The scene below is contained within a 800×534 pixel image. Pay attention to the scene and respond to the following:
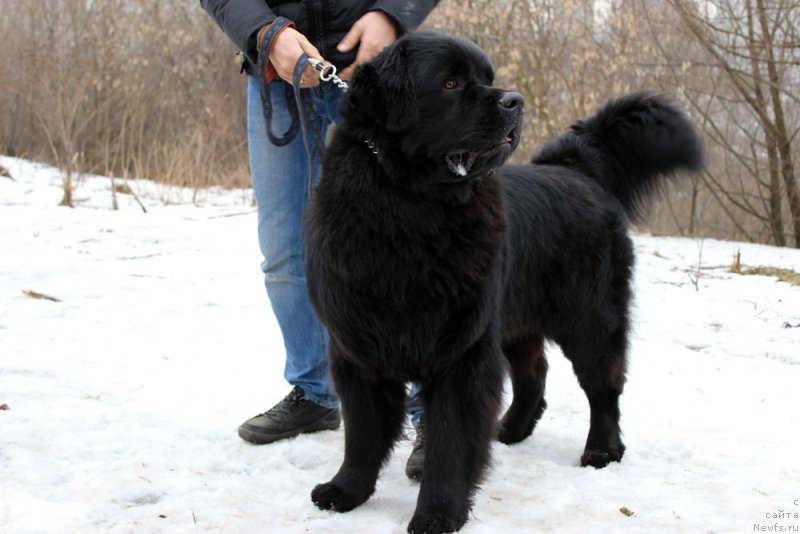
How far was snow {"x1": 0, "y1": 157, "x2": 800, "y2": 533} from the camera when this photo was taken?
2.31 meters

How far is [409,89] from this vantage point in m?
2.27

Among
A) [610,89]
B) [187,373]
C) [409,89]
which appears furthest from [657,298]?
[610,89]

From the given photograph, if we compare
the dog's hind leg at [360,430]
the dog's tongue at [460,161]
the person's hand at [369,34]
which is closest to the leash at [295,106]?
the person's hand at [369,34]

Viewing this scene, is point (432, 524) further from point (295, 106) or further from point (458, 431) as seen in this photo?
point (295, 106)

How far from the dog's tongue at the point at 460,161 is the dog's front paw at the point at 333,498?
1.05 metres

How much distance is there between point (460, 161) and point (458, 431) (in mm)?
804

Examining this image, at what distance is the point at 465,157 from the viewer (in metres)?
2.29

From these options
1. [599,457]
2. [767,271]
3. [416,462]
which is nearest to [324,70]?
[416,462]

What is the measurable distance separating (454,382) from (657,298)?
3668 millimetres

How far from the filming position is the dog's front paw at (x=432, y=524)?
216cm

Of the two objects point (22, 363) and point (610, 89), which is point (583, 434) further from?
point (610, 89)

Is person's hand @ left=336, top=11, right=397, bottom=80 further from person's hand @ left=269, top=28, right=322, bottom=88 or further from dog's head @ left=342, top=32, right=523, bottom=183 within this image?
dog's head @ left=342, top=32, right=523, bottom=183

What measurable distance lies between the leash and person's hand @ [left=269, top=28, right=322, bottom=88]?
19 mm

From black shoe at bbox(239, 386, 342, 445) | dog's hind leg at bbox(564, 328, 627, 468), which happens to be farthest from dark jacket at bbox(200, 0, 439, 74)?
dog's hind leg at bbox(564, 328, 627, 468)
